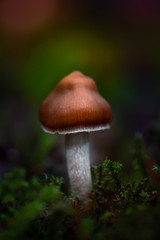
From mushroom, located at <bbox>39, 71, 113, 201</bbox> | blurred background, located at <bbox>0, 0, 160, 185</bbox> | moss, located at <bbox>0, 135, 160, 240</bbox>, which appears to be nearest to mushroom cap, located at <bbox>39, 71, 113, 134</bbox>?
mushroom, located at <bbox>39, 71, 113, 201</bbox>

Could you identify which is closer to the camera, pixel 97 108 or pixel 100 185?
pixel 100 185

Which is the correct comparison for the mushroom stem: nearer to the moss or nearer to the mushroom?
the mushroom

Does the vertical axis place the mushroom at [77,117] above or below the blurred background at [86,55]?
below

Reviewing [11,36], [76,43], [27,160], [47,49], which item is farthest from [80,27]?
[27,160]

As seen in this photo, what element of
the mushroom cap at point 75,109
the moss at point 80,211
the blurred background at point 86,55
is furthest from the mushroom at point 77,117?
the blurred background at point 86,55

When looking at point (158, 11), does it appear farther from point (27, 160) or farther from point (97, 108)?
point (97, 108)

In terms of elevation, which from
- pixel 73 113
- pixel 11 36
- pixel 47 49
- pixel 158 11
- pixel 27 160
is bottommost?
pixel 27 160

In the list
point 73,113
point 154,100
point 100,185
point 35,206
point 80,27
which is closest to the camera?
point 35,206

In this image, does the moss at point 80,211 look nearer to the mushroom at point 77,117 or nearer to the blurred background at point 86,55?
the mushroom at point 77,117
